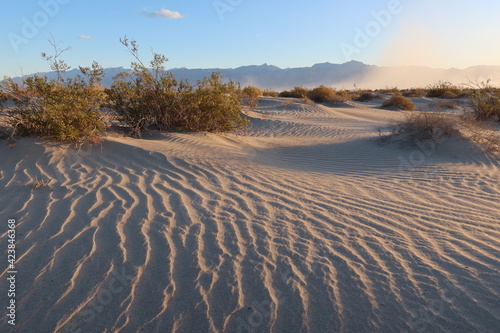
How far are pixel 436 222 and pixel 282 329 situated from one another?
248cm

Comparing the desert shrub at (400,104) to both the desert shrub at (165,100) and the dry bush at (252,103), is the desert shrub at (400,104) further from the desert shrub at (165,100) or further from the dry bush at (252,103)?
the desert shrub at (165,100)

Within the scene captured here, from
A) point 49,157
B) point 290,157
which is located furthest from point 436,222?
point 49,157

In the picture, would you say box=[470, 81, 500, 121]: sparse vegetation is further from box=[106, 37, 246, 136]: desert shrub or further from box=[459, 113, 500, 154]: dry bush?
box=[106, 37, 246, 136]: desert shrub

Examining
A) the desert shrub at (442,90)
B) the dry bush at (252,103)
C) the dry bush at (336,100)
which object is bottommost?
the dry bush at (336,100)

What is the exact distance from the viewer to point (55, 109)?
596 centimetres

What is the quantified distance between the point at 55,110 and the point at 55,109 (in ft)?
0.18

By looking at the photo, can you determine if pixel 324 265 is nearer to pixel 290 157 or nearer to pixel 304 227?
pixel 304 227

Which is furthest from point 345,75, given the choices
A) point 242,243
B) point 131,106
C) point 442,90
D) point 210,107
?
point 242,243

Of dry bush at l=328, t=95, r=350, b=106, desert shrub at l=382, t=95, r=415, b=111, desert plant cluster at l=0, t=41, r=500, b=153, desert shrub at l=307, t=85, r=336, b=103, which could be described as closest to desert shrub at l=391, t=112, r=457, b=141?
desert plant cluster at l=0, t=41, r=500, b=153

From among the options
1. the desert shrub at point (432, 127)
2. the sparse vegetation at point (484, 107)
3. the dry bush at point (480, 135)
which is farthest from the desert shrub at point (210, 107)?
the sparse vegetation at point (484, 107)

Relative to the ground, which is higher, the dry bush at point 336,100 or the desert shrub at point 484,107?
the desert shrub at point 484,107

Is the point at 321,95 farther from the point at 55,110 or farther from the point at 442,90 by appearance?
the point at 55,110

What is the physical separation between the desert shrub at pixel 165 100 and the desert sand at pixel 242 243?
1977 mm

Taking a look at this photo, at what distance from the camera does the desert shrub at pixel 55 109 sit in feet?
19.8
